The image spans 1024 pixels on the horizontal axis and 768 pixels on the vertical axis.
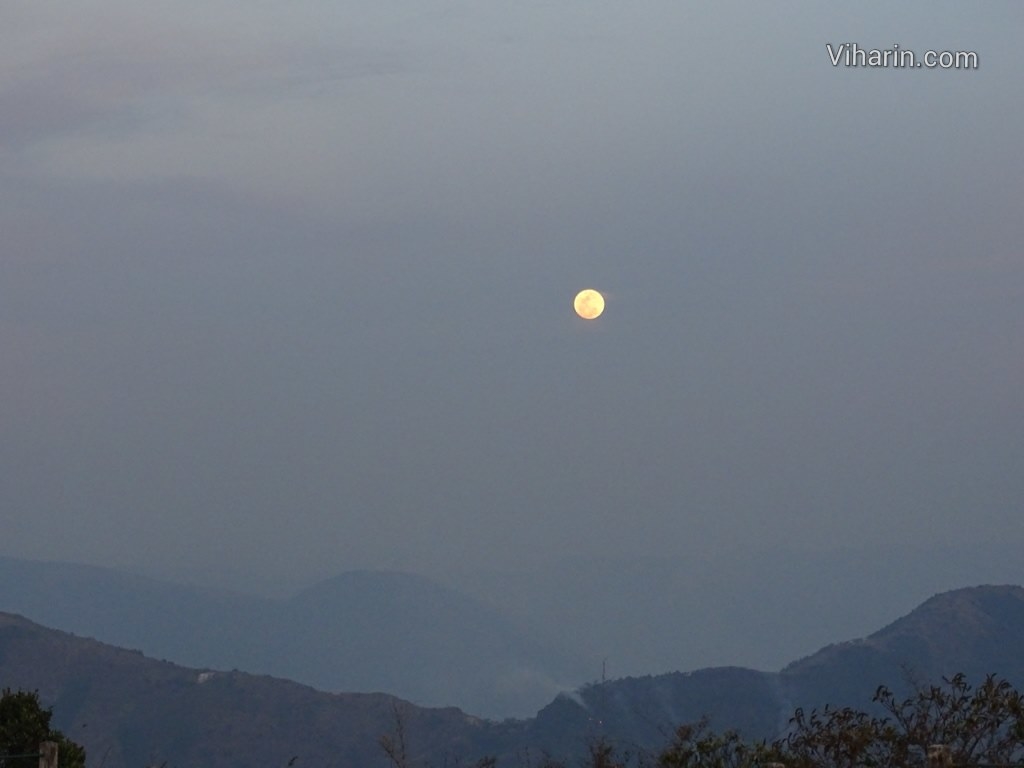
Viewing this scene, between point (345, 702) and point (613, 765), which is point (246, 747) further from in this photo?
point (613, 765)

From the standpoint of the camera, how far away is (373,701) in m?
146

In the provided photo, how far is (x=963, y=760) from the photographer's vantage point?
55.5ft

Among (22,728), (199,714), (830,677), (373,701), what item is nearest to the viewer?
(22,728)

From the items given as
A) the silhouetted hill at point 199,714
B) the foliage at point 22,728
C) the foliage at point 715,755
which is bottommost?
the foliage at point 715,755

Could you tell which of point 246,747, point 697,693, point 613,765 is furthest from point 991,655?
point 613,765

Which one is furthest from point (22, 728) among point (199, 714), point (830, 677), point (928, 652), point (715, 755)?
point (928, 652)

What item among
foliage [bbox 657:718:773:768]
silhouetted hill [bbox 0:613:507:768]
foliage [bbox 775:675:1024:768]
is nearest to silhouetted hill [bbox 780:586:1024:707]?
silhouetted hill [bbox 0:613:507:768]

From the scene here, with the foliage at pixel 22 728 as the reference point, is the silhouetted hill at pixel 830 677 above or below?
above

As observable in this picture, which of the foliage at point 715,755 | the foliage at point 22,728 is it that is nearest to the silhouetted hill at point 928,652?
the foliage at point 22,728

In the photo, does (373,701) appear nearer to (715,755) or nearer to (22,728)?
(22,728)

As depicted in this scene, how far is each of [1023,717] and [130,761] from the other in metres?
133

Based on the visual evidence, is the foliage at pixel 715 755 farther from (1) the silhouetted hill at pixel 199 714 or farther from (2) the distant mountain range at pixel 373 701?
(1) the silhouetted hill at pixel 199 714

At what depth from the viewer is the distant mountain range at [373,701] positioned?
445 ft

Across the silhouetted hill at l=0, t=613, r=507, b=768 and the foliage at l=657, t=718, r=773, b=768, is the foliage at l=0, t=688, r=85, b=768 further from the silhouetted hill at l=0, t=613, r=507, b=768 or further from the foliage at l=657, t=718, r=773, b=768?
the silhouetted hill at l=0, t=613, r=507, b=768
